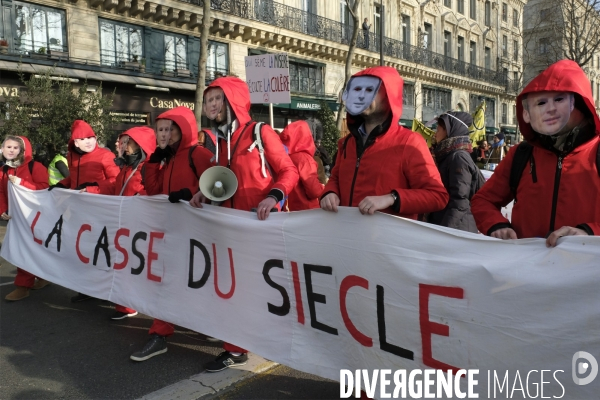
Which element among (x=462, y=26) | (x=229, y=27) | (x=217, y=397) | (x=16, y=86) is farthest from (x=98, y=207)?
(x=462, y=26)

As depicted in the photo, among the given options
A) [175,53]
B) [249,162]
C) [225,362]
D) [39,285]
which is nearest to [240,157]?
[249,162]

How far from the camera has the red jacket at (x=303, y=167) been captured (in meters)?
4.89

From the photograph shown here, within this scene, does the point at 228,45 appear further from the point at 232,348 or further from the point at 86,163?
the point at 232,348

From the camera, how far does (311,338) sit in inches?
121

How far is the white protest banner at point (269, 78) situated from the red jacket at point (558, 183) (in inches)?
235

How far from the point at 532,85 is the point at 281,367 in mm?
2644

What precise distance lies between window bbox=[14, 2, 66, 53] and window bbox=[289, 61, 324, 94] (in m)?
10.3

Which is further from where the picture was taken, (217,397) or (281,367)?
(281,367)

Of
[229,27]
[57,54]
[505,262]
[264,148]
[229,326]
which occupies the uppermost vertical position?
[229,27]

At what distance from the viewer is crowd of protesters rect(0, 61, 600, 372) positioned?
7.85ft

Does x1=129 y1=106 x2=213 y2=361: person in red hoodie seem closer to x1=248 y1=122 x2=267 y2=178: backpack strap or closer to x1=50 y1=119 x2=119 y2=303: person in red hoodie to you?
x1=248 y1=122 x2=267 y2=178: backpack strap

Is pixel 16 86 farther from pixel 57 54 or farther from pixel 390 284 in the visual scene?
pixel 390 284

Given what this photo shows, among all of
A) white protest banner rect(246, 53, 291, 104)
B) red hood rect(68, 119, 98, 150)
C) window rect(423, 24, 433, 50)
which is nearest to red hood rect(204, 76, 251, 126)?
red hood rect(68, 119, 98, 150)

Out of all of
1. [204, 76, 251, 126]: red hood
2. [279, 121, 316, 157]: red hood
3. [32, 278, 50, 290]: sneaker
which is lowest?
[32, 278, 50, 290]: sneaker
